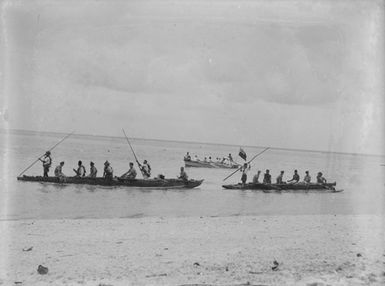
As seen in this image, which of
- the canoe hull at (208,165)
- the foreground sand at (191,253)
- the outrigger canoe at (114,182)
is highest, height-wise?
the canoe hull at (208,165)

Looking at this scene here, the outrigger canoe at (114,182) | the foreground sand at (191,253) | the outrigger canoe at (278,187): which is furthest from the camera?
the outrigger canoe at (278,187)

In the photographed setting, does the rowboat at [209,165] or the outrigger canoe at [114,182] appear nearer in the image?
the outrigger canoe at [114,182]

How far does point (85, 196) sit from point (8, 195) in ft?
12.9

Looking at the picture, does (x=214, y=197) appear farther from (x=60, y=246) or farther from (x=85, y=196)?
A: (x=60, y=246)

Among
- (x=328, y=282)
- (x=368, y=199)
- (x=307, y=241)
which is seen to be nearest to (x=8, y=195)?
(x=307, y=241)

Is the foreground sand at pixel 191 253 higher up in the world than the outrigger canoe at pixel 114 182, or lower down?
lower down

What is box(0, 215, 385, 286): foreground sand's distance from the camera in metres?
7.36

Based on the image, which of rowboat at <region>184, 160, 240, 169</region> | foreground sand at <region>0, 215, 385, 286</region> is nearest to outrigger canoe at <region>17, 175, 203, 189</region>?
foreground sand at <region>0, 215, 385, 286</region>

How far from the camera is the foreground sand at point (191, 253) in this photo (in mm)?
7355

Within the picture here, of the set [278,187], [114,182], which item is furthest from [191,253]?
[278,187]

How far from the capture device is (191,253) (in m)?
9.39

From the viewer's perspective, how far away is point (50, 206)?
1888 cm

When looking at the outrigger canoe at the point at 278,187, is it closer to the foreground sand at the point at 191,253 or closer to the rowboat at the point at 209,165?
the foreground sand at the point at 191,253

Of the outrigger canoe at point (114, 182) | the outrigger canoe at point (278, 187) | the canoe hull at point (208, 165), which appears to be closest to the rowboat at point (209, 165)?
the canoe hull at point (208, 165)
